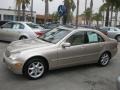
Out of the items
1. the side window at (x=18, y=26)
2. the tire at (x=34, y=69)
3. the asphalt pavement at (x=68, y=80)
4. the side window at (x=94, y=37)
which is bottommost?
the asphalt pavement at (x=68, y=80)

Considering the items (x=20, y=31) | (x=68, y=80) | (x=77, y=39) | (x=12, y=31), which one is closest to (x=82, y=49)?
(x=77, y=39)

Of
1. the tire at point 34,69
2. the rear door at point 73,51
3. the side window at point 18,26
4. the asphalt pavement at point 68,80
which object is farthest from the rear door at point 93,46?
the side window at point 18,26

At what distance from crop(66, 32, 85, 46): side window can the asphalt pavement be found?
3.05ft

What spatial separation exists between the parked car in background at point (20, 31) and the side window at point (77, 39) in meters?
5.23

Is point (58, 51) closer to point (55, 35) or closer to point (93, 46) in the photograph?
point (55, 35)

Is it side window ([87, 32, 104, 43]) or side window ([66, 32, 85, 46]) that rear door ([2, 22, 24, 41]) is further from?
side window ([66, 32, 85, 46])

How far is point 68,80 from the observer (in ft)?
20.8

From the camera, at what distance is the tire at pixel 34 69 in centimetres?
615

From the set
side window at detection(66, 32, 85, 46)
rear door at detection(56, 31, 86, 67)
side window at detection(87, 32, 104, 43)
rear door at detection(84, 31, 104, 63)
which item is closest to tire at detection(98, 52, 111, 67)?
rear door at detection(84, 31, 104, 63)

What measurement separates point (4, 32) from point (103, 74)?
8.26 metres

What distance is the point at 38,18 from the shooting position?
2832 inches

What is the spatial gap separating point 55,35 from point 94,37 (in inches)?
55.2

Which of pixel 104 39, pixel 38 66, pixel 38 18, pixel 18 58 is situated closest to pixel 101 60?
pixel 104 39

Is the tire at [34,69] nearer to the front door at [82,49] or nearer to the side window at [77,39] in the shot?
the front door at [82,49]
